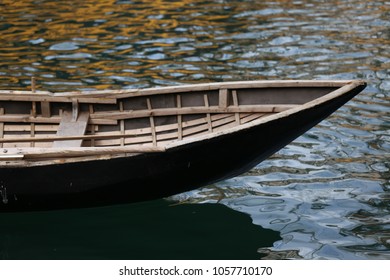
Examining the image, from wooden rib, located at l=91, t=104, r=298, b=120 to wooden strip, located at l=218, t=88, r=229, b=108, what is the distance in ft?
0.14

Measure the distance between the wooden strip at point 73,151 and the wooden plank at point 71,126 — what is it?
1123 mm

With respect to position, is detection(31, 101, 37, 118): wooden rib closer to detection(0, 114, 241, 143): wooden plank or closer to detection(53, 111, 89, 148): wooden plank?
detection(53, 111, 89, 148): wooden plank

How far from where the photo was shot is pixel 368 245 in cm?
797

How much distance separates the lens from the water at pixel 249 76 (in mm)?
8352

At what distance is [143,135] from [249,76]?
4738mm

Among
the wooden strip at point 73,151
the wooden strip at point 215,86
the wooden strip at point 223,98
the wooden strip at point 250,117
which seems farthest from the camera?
the wooden strip at point 223,98

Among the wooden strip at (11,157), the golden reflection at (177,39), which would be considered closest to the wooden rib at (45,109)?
the wooden strip at (11,157)

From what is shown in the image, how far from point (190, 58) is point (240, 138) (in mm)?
7004

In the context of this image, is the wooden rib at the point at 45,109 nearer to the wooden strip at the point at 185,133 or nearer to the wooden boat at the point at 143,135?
the wooden boat at the point at 143,135

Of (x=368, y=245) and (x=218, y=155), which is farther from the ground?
(x=218, y=155)

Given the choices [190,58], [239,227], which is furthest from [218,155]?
[190,58]

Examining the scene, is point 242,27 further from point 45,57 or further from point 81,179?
point 81,179

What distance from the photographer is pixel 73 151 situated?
7836mm

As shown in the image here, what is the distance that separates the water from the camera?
8.35 meters
